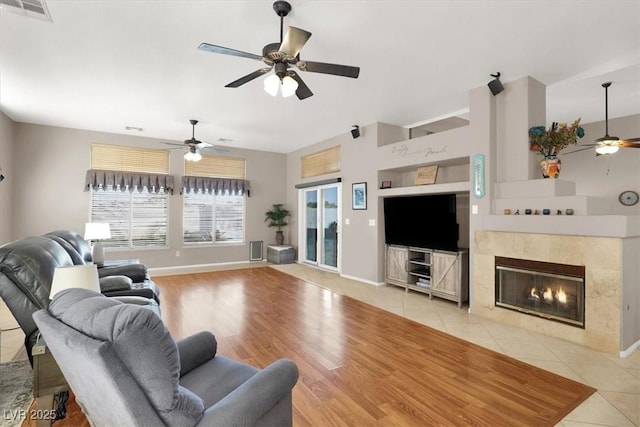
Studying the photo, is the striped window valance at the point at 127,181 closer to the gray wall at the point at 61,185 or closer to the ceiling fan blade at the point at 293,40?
the gray wall at the point at 61,185

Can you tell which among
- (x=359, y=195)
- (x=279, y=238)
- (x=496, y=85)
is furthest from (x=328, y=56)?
(x=279, y=238)

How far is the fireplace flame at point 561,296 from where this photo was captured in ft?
10.9

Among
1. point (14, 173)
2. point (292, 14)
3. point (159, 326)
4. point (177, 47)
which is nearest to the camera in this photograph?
point (159, 326)

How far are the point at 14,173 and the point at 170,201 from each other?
8.84 ft

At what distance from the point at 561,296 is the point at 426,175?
8.01 feet

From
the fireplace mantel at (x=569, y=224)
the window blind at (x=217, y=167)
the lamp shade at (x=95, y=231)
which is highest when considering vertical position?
the window blind at (x=217, y=167)

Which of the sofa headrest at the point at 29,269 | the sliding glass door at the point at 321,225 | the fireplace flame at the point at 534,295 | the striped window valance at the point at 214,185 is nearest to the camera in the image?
the sofa headrest at the point at 29,269

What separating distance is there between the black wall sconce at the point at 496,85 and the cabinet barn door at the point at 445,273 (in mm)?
2223

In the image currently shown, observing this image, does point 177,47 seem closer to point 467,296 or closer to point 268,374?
point 268,374

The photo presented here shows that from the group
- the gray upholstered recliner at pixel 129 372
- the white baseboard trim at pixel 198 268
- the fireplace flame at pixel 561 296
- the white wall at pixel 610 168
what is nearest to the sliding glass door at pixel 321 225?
the white baseboard trim at pixel 198 268

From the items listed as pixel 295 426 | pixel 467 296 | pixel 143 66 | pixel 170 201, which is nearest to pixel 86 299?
pixel 295 426

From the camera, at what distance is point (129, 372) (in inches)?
39.8

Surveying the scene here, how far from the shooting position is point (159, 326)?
3.52 feet

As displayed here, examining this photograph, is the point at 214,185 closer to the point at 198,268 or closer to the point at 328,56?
the point at 198,268
